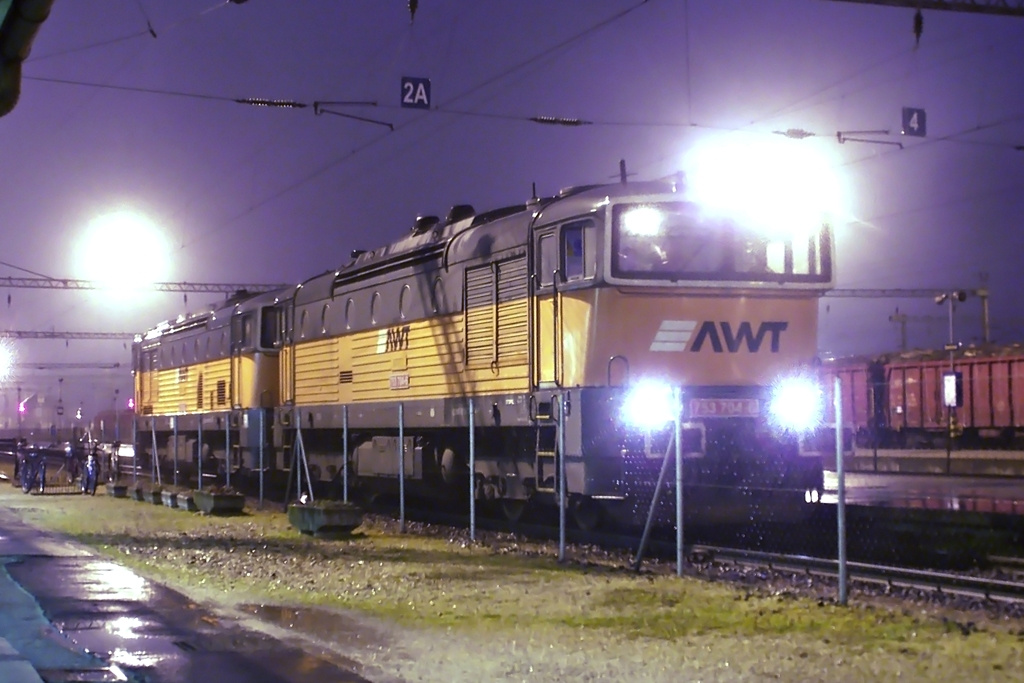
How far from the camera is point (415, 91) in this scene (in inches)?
795

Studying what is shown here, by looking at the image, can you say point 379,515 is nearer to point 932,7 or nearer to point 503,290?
point 503,290

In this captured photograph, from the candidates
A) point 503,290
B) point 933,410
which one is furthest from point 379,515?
point 933,410

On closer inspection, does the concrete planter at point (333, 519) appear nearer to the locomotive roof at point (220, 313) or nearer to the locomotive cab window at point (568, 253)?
the locomotive cab window at point (568, 253)

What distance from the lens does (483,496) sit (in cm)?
1719

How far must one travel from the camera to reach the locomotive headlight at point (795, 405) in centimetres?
1436

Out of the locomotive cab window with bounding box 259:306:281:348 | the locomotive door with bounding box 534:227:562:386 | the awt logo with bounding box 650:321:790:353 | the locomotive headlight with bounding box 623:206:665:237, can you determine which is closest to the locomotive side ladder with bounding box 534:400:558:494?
the locomotive door with bounding box 534:227:562:386

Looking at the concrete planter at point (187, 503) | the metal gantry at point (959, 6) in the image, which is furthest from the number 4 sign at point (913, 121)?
the concrete planter at point (187, 503)

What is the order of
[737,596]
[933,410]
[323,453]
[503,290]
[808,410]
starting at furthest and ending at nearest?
[933,410]
[323,453]
[503,290]
[808,410]
[737,596]

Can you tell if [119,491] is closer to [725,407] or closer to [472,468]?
[472,468]

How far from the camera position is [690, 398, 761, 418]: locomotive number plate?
14.0 m

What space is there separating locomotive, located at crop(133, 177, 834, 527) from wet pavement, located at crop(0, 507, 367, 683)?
4789 mm

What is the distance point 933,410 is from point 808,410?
94.0 feet

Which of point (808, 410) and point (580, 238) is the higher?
point (580, 238)

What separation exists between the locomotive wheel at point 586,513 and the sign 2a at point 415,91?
7644 millimetres
